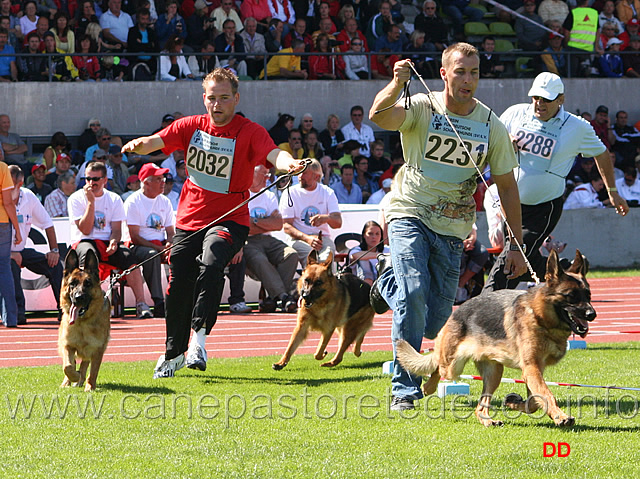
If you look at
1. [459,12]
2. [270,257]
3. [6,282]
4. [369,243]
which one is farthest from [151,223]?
[459,12]

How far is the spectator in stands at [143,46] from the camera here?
20.0m

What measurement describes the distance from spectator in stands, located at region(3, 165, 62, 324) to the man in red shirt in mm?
5030

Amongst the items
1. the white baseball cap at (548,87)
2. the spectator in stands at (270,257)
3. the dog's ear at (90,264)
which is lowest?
the spectator in stands at (270,257)

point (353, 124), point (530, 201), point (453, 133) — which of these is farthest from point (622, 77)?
point (453, 133)

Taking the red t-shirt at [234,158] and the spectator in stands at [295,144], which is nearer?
the red t-shirt at [234,158]

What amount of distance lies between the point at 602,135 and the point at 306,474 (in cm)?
1909

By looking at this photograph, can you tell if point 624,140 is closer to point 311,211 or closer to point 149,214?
point 311,211

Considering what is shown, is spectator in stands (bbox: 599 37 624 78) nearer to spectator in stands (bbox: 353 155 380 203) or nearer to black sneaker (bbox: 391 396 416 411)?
spectator in stands (bbox: 353 155 380 203)

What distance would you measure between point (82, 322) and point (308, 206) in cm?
644

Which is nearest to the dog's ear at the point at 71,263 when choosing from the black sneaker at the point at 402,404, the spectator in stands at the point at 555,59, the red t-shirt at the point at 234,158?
the red t-shirt at the point at 234,158

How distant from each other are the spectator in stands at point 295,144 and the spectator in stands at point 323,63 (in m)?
2.61

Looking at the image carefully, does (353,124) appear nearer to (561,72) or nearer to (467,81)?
(561,72)

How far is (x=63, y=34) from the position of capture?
19406 mm

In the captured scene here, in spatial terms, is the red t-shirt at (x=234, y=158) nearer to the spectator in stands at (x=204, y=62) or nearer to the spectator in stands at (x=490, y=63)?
the spectator in stands at (x=204, y=62)
